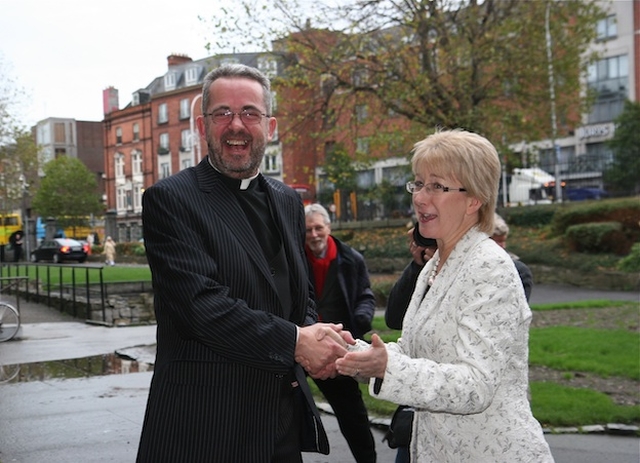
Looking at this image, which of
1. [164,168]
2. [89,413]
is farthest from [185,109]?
[89,413]

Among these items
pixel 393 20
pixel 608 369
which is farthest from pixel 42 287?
pixel 608 369

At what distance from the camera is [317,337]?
2.82m

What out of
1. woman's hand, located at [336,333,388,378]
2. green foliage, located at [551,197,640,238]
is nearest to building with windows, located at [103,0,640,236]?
green foliage, located at [551,197,640,238]

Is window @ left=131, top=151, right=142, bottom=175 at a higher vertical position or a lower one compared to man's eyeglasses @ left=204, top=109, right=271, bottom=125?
higher

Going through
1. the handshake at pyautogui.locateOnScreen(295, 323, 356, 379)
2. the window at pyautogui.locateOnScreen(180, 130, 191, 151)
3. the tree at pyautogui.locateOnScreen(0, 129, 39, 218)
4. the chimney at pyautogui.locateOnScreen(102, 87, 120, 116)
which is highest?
the chimney at pyautogui.locateOnScreen(102, 87, 120, 116)

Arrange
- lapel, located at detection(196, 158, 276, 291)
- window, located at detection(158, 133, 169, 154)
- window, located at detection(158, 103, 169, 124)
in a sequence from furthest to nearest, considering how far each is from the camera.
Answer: window, located at detection(158, 103, 169, 124) < window, located at detection(158, 133, 169, 154) < lapel, located at detection(196, 158, 276, 291)

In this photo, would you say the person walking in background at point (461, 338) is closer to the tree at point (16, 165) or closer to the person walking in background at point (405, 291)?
the person walking in background at point (405, 291)

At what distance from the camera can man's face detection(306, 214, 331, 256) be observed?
21.4ft

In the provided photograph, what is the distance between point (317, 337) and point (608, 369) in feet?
22.8

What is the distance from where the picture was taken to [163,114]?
70.1 m

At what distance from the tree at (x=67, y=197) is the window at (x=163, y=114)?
881 cm

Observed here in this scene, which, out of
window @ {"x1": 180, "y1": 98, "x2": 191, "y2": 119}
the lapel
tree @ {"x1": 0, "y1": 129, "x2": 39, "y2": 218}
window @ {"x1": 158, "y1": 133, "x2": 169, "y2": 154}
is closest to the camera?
the lapel

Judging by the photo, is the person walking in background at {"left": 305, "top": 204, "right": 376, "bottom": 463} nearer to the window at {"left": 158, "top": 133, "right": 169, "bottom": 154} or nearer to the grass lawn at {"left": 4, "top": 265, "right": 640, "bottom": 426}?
the grass lawn at {"left": 4, "top": 265, "right": 640, "bottom": 426}

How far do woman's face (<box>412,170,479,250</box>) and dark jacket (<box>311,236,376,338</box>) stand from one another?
3.75 metres
